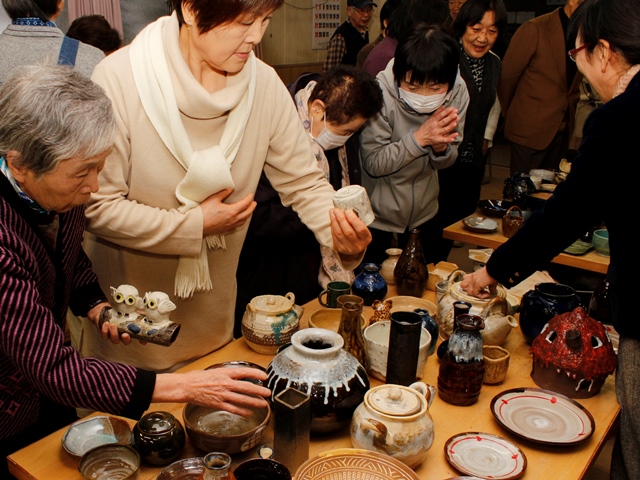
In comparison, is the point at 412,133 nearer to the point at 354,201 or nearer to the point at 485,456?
the point at 354,201

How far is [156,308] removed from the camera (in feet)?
5.21

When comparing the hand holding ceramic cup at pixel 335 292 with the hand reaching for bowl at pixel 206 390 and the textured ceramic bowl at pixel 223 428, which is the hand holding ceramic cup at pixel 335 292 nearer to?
the textured ceramic bowl at pixel 223 428

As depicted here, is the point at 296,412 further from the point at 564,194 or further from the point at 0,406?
the point at 564,194

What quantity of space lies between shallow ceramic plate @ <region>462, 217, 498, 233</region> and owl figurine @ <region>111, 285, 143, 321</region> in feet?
6.81

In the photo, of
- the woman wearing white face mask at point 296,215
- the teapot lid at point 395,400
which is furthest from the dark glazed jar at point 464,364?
the woman wearing white face mask at point 296,215

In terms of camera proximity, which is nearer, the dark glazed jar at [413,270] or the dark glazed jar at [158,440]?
the dark glazed jar at [158,440]

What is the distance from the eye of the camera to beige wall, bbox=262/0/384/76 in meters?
6.45

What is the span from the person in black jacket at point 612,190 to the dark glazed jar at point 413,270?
1.80 ft

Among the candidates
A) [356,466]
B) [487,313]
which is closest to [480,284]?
[487,313]

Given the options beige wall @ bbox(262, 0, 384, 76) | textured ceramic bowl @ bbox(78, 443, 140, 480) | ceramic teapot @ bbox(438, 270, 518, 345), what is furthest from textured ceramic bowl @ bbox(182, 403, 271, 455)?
beige wall @ bbox(262, 0, 384, 76)

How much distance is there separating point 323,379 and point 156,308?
1.52 ft

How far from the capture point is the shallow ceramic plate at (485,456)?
1432 mm

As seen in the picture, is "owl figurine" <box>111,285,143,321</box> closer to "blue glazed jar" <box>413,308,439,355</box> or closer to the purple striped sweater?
the purple striped sweater

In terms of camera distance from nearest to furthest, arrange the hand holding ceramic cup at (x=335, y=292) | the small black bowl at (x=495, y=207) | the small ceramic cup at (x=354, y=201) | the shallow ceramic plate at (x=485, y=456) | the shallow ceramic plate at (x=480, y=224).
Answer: the shallow ceramic plate at (x=485, y=456), the small ceramic cup at (x=354, y=201), the hand holding ceramic cup at (x=335, y=292), the shallow ceramic plate at (x=480, y=224), the small black bowl at (x=495, y=207)
